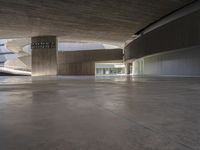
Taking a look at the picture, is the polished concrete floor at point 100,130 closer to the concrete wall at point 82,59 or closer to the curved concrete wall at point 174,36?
the curved concrete wall at point 174,36

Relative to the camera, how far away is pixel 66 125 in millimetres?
2197

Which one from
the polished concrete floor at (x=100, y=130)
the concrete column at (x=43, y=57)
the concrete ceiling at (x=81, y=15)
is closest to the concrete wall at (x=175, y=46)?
the concrete ceiling at (x=81, y=15)

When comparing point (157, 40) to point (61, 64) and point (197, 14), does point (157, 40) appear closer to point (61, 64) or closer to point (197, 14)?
point (197, 14)

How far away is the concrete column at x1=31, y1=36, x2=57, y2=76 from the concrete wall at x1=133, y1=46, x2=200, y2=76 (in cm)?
1316

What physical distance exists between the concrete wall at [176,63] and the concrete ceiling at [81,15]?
13.5 feet

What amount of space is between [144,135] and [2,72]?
38.2 m

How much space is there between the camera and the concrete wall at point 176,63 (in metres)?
18.9

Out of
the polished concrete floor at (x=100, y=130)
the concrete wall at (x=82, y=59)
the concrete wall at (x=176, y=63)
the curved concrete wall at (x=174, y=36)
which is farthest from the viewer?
the concrete wall at (x=82, y=59)

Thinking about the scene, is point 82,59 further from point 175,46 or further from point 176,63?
point 175,46

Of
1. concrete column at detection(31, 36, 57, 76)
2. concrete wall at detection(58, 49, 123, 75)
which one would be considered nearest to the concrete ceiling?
concrete column at detection(31, 36, 57, 76)

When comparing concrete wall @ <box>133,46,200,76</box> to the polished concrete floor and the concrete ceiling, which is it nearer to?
the concrete ceiling

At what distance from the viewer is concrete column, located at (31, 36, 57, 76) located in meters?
30.2

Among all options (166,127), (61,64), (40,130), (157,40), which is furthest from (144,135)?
(61,64)

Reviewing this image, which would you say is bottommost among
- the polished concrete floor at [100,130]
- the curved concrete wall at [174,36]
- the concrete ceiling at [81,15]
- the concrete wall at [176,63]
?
the polished concrete floor at [100,130]
